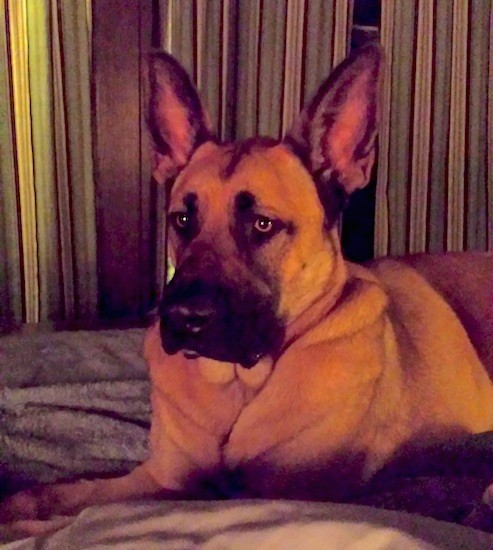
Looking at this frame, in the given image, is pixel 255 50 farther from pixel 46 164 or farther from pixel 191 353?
pixel 191 353

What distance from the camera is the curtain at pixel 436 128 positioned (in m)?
2.63

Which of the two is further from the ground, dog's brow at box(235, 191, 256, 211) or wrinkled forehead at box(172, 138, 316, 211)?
wrinkled forehead at box(172, 138, 316, 211)

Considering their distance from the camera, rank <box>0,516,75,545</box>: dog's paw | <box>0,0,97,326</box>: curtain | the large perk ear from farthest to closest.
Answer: <box>0,0,97,326</box>: curtain < the large perk ear < <box>0,516,75,545</box>: dog's paw

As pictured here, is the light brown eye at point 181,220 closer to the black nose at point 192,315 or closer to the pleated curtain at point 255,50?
the black nose at point 192,315

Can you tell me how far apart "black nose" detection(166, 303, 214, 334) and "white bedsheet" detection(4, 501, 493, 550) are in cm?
34

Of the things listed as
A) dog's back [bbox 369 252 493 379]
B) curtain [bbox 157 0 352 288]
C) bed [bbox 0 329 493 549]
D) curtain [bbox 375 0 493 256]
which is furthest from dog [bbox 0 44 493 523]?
curtain [bbox 375 0 493 256]

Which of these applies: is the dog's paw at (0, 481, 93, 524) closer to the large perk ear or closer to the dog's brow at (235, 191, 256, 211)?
the dog's brow at (235, 191, 256, 211)

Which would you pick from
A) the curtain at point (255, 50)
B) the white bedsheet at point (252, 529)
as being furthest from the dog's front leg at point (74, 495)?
the curtain at point (255, 50)

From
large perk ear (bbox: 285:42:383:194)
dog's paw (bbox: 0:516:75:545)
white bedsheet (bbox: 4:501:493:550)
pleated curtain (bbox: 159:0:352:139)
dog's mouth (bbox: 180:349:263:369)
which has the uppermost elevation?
pleated curtain (bbox: 159:0:352:139)

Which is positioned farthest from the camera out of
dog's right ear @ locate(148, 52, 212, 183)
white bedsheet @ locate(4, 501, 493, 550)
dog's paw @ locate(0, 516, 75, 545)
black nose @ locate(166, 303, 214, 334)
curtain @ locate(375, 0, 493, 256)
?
curtain @ locate(375, 0, 493, 256)

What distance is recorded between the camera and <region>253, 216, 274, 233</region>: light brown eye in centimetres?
122

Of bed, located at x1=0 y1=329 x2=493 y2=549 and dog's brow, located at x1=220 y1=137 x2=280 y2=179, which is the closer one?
bed, located at x1=0 y1=329 x2=493 y2=549

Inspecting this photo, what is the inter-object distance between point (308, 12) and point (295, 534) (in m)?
2.18

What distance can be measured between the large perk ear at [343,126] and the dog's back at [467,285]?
0.39m
